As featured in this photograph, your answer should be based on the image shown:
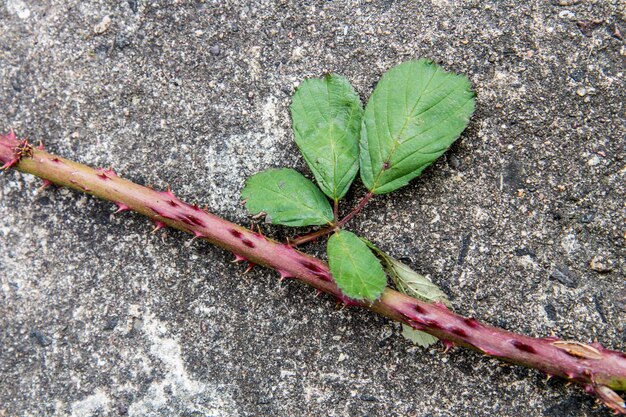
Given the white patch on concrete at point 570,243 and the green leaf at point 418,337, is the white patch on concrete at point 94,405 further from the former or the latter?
the white patch on concrete at point 570,243

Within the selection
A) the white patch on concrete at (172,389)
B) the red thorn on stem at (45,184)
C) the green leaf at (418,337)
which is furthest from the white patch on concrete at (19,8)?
the green leaf at (418,337)

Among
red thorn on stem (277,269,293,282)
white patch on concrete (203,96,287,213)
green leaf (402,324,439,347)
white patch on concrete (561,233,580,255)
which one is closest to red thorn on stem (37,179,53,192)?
white patch on concrete (203,96,287,213)

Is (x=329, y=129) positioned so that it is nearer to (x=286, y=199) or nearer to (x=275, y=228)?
(x=286, y=199)

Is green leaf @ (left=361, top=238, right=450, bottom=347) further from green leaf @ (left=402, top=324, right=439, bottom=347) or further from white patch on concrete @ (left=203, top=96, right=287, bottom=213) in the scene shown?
white patch on concrete @ (left=203, top=96, right=287, bottom=213)

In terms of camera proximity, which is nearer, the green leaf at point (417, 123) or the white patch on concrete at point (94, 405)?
the green leaf at point (417, 123)

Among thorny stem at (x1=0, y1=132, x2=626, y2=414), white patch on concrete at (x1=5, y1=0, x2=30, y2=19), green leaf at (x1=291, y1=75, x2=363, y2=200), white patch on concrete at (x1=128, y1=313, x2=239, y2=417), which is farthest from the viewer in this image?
white patch on concrete at (x1=5, y1=0, x2=30, y2=19)

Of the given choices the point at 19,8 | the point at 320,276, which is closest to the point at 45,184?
the point at 19,8
